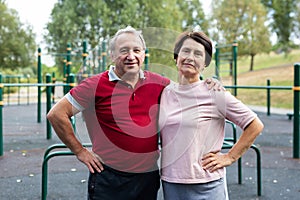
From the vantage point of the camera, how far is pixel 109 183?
1804 mm

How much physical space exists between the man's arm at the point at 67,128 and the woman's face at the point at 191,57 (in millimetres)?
540

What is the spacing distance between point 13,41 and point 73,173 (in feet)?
65.2

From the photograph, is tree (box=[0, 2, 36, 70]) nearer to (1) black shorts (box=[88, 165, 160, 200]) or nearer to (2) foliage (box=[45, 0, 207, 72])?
(2) foliage (box=[45, 0, 207, 72])

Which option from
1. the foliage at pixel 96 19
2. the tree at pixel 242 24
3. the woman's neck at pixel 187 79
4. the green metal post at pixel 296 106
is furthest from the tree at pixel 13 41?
the woman's neck at pixel 187 79

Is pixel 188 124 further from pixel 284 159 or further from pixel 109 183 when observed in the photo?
pixel 284 159

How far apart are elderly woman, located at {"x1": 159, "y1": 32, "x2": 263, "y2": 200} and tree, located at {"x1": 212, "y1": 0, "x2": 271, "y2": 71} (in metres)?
22.6

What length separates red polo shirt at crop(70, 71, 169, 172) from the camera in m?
1.76

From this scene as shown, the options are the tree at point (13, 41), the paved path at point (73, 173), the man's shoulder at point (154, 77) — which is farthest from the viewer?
the tree at point (13, 41)

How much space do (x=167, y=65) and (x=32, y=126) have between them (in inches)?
277

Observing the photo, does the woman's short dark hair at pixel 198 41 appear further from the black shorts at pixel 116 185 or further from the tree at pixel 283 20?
the tree at pixel 283 20

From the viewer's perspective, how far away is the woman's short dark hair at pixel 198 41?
1.74 metres

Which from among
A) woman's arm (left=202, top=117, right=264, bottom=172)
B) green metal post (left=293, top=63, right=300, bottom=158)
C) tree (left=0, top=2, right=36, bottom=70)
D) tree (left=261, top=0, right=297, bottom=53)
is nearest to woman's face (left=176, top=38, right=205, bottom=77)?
woman's arm (left=202, top=117, right=264, bottom=172)

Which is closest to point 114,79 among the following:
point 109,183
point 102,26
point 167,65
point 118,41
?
point 118,41

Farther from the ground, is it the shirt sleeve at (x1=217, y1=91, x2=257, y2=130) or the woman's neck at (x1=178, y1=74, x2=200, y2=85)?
the woman's neck at (x1=178, y1=74, x2=200, y2=85)
